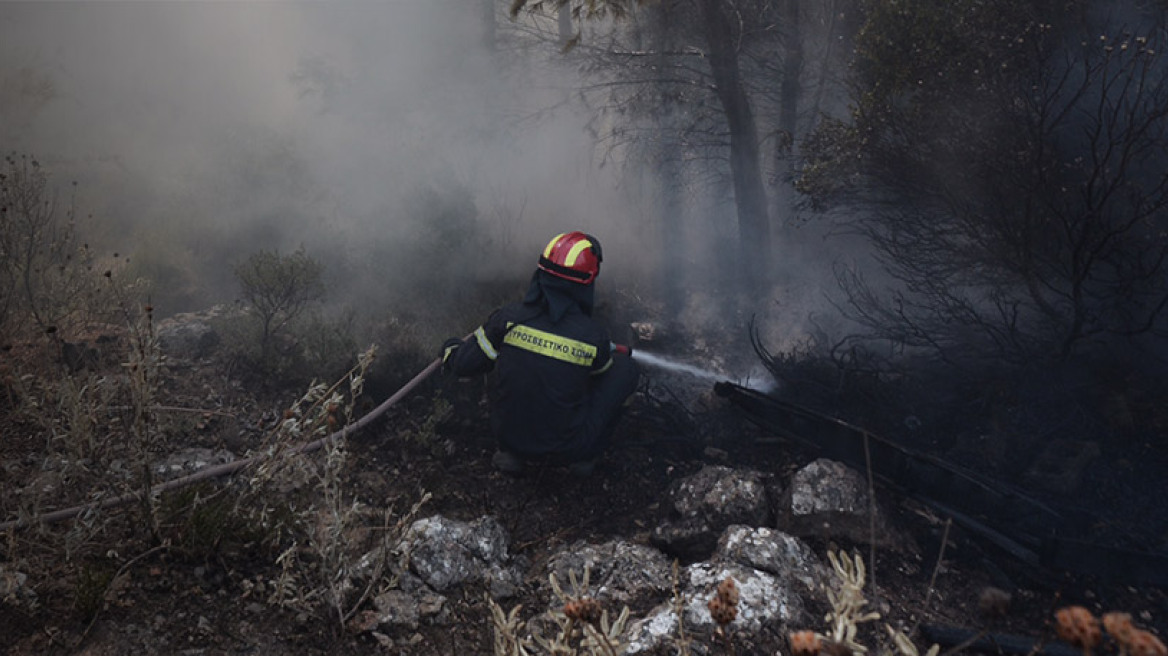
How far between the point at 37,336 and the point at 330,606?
3536mm

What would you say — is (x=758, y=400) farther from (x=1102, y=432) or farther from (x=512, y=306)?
(x=1102, y=432)

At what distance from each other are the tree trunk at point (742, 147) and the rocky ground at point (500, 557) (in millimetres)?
3095

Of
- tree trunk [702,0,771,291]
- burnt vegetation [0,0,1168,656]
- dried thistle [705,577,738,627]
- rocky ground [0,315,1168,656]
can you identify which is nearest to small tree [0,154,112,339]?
burnt vegetation [0,0,1168,656]

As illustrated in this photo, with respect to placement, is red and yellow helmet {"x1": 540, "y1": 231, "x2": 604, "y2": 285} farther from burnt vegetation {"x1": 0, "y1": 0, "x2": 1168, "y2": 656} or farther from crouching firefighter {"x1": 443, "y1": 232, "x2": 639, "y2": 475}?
burnt vegetation {"x1": 0, "y1": 0, "x2": 1168, "y2": 656}

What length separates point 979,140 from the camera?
4.85 meters

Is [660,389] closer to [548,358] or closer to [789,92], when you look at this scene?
[548,358]

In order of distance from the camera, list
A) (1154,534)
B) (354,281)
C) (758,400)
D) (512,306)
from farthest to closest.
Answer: (354,281) < (758,400) < (512,306) < (1154,534)

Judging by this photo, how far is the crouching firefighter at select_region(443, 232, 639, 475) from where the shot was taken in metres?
4.07

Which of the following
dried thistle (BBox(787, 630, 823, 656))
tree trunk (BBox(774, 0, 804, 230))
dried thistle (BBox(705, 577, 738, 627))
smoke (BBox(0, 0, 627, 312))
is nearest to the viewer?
dried thistle (BBox(787, 630, 823, 656))

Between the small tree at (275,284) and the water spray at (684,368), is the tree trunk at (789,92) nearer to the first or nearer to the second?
the water spray at (684,368)

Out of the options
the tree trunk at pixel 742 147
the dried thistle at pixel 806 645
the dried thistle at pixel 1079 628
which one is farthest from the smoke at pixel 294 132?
the dried thistle at pixel 1079 628

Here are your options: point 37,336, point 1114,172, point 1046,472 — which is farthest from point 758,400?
point 37,336

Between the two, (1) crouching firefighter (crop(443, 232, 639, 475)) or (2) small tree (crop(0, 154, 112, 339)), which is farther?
(2) small tree (crop(0, 154, 112, 339))

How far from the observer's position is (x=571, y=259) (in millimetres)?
4059
